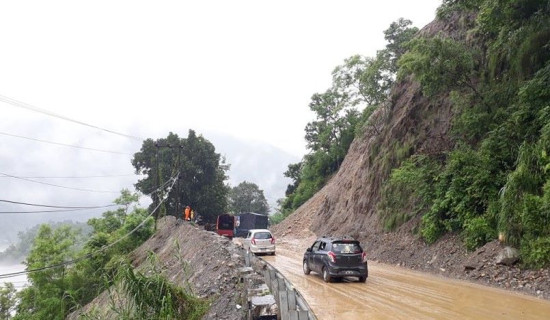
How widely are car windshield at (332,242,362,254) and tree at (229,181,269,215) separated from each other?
8470 cm

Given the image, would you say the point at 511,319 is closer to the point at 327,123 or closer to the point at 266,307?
the point at 266,307

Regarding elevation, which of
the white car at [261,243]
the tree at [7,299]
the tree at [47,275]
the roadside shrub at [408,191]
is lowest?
the tree at [7,299]

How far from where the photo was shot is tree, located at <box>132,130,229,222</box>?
2264 inches

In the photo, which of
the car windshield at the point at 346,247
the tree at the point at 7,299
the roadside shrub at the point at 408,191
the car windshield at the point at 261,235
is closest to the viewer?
the car windshield at the point at 346,247

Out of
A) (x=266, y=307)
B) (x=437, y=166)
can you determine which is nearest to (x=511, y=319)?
(x=266, y=307)

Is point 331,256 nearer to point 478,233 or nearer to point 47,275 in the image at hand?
point 478,233

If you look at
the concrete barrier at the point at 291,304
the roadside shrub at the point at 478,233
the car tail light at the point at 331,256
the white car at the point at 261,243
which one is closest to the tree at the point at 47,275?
the white car at the point at 261,243

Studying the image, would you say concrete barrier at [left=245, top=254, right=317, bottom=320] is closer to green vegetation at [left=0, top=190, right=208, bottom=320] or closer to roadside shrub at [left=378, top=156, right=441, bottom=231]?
green vegetation at [left=0, top=190, right=208, bottom=320]

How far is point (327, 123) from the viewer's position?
185 ft

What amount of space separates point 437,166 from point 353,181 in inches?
534

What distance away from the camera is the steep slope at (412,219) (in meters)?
14.0

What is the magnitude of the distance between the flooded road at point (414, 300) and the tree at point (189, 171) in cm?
4464

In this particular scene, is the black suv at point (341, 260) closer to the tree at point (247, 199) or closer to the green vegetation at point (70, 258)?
the green vegetation at point (70, 258)

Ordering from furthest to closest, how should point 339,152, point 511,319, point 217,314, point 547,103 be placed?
point 339,152 → point 547,103 → point 511,319 → point 217,314
